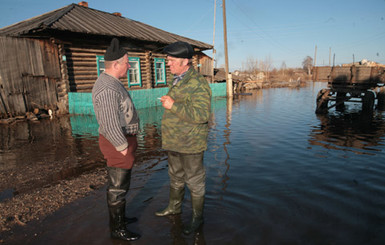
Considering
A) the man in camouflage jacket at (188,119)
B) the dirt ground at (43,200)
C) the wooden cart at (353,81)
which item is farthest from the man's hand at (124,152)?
the wooden cart at (353,81)

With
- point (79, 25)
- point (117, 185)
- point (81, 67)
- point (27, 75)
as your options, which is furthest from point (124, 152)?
point (79, 25)

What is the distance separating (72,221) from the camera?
2.93m

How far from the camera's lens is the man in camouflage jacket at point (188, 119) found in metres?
2.54

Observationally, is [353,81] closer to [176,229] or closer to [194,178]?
[194,178]

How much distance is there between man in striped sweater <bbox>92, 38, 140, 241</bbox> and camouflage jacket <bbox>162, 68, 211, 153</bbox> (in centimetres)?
41

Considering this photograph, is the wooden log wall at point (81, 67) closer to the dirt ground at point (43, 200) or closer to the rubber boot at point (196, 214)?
the dirt ground at point (43, 200)

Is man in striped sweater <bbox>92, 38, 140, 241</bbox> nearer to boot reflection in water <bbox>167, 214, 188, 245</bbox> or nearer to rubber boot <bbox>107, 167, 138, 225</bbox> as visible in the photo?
rubber boot <bbox>107, 167, 138, 225</bbox>

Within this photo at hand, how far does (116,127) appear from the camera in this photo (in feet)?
7.70

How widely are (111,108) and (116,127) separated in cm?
18

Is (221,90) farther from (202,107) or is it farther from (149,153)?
(202,107)

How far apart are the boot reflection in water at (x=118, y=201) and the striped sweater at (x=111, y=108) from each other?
321 mm

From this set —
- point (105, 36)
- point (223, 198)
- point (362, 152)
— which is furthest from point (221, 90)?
point (223, 198)

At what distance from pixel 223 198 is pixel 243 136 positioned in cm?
398

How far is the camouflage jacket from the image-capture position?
252 cm
